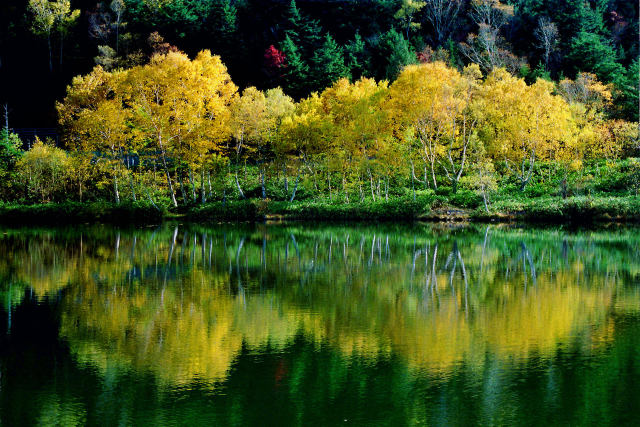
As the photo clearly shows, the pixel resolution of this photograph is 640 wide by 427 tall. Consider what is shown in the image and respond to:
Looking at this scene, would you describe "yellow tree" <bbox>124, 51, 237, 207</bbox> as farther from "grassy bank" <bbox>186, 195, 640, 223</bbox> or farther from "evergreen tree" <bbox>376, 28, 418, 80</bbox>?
"evergreen tree" <bbox>376, 28, 418, 80</bbox>

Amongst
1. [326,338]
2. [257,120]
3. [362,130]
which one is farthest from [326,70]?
[326,338]

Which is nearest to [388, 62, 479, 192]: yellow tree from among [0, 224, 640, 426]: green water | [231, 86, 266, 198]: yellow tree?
[231, 86, 266, 198]: yellow tree

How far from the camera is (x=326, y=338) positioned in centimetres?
1188

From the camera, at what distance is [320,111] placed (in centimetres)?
4081

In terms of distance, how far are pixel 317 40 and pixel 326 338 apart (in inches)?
1944

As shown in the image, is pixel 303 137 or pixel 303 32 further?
pixel 303 32

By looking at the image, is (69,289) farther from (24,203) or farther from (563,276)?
(24,203)

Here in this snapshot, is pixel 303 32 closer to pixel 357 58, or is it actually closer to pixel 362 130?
pixel 357 58

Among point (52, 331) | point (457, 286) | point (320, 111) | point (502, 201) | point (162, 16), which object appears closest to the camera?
point (52, 331)

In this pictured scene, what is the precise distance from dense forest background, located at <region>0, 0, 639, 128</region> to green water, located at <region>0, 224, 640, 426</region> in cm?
3070

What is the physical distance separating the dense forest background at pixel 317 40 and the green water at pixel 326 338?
30700mm

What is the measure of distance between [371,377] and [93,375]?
3978mm

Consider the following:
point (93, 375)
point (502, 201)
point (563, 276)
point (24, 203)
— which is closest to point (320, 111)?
point (502, 201)

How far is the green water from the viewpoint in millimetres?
8602
